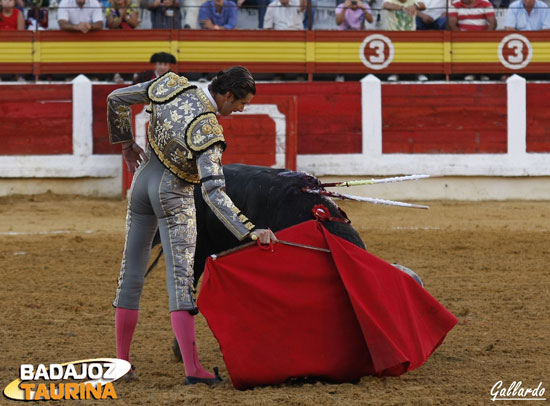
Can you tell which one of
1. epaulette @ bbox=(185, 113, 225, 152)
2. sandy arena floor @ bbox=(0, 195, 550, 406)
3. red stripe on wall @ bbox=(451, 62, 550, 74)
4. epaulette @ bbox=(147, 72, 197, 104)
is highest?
red stripe on wall @ bbox=(451, 62, 550, 74)

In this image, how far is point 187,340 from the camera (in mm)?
3182

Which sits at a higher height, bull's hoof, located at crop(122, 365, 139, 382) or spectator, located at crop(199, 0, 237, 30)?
spectator, located at crop(199, 0, 237, 30)

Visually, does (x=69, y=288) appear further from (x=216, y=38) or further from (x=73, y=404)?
(x=216, y=38)

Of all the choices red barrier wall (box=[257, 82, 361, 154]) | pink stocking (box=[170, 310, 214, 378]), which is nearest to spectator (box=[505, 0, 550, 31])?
red barrier wall (box=[257, 82, 361, 154])

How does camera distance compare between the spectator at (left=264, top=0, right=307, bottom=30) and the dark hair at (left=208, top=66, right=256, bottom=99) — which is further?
the spectator at (left=264, top=0, right=307, bottom=30)

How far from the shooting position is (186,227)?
10.5ft

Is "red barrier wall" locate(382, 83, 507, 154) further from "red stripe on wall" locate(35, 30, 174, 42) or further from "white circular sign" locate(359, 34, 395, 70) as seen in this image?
"red stripe on wall" locate(35, 30, 174, 42)

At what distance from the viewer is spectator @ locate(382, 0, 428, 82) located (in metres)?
9.62

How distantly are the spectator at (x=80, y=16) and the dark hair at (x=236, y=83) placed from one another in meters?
6.61

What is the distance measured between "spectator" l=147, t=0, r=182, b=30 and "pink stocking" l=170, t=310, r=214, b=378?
6724 mm

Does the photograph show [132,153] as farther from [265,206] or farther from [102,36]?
[102,36]

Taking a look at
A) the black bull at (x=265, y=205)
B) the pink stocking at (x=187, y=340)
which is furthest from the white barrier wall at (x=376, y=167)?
the pink stocking at (x=187, y=340)

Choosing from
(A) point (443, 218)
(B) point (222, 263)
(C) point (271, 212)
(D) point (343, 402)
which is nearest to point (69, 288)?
(C) point (271, 212)

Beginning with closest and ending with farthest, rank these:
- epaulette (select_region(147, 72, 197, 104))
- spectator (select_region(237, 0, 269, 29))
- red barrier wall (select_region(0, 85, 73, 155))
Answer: epaulette (select_region(147, 72, 197, 104)), red barrier wall (select_region(0, 85, 73, 155)), spectator (select_region(237, 0, 269, 29))
